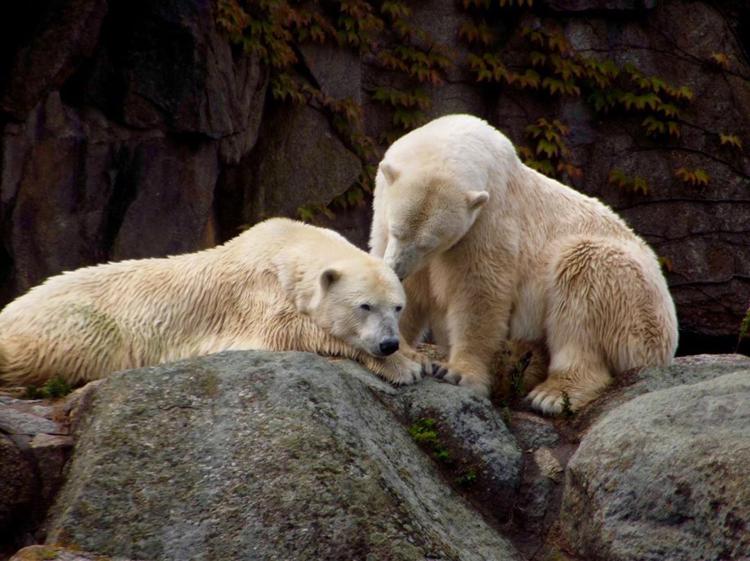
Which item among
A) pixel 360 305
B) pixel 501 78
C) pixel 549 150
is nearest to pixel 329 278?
pixel 360 305

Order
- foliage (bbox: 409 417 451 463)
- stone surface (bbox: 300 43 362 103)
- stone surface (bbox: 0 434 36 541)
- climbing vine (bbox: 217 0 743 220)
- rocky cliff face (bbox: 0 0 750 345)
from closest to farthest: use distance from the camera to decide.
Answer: stone surface (bbox: 0 434 36 541) < foliage (bbox: 409 417 451 463) < rocky cliff face (bbox: 0 0 750 345) < stone surface (bbox: 300 43 362 103) < climbing vine (bbox: 217 0 743 220)

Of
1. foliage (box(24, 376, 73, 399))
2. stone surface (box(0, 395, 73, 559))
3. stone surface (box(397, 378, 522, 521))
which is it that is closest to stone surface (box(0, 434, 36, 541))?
stone surface (box(0, 395, 73, 559))

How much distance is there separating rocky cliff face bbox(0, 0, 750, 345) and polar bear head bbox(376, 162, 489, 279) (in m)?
3.91

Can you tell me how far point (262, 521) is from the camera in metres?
4.39

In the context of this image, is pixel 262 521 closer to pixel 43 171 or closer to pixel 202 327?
pixel 202 327

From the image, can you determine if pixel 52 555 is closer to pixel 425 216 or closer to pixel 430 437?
pixel 430 437

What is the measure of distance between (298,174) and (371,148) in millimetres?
893

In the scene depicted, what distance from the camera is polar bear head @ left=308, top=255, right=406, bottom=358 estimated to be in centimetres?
566

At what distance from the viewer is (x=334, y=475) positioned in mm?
4570

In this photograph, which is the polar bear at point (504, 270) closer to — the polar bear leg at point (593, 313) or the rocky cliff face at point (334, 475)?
the polar bear leg at point (593, 313)

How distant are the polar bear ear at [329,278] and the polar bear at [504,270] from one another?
521 millimetres

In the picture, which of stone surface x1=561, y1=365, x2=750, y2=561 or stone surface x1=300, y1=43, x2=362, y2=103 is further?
stone surface x1=300, y1=43, x2=362, y2=103

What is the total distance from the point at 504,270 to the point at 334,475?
7.44ft

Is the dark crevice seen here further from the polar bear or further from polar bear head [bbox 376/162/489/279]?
polar bear head [bbox 376/162/489/279]
